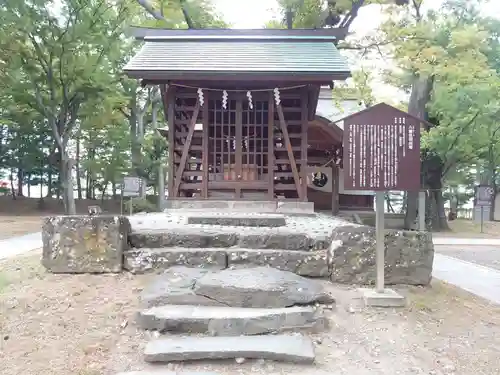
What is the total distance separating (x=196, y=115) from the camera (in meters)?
9.68

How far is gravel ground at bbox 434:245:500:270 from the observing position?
10320 millimetres

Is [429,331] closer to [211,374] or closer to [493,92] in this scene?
[211,374]

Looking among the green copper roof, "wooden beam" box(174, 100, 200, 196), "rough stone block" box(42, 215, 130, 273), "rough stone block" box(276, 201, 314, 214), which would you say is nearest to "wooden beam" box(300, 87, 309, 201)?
"rough stone block" box(276, 201, 314, 214)

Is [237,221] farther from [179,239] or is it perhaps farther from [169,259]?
[169,259]

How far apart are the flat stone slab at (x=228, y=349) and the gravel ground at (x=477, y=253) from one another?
7.32 meters

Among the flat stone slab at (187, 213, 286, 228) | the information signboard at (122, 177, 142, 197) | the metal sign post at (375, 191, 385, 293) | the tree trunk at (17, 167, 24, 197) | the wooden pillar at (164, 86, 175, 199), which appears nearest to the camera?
the metal sign post at (375, 191, 385, 293)

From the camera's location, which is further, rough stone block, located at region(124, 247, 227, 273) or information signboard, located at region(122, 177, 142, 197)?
information signboard, located at region(122, 177, 142, 197)

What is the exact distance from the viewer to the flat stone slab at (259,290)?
4.41m

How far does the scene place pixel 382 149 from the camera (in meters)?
4.94

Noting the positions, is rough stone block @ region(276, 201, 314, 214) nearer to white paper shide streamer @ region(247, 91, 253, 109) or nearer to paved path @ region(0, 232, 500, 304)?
white paper shide streamer @ region(247, 91, 253, 109)

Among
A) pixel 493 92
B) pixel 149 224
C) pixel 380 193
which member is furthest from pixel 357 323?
pixel 493 92

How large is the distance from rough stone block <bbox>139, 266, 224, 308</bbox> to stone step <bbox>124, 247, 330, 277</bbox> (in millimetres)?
505

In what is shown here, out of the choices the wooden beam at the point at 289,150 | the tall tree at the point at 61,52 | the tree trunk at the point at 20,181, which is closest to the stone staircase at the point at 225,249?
the wooden beam at the point at 289,150

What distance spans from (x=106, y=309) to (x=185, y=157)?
554 cm
